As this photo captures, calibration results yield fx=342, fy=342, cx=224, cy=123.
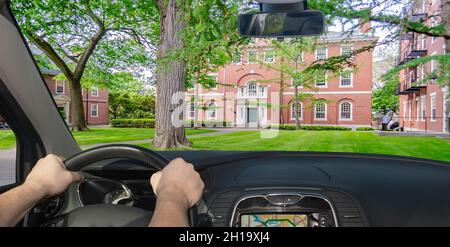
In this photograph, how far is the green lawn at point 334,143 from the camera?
1.75 metres

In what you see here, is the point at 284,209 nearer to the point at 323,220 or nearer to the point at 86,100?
the point at 323,220

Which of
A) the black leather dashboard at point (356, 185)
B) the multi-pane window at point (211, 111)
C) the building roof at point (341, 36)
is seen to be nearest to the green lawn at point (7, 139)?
the black leather dashboard at point (356, 185)

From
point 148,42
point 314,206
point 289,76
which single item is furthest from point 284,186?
point 148,42

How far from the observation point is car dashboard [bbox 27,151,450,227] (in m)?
1.65

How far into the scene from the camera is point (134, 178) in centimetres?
170

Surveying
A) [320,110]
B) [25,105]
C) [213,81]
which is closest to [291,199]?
[320,110]

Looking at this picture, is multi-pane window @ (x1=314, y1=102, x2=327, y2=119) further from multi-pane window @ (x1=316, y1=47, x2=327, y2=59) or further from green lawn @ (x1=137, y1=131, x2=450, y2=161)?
multi-pane window @ (x1=316, y1=47, x2=327, y2=59)

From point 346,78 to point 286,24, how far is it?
0.53 m

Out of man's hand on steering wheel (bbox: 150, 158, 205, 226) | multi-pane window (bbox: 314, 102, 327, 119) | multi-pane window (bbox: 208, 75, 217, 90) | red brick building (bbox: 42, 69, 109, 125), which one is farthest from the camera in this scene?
multi-pane window (bbox: 208, 75, 217, 90)

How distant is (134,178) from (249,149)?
0.70 m

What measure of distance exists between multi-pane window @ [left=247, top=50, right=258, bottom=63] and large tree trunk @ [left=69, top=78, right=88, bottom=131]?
106 centimetres

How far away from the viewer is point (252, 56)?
2.14 metres

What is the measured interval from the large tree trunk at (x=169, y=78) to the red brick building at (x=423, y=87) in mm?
1225

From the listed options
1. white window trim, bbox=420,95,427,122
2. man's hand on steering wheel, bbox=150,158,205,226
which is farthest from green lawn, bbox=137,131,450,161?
man's hand on steering wheel, bbox=150,158,205,226
